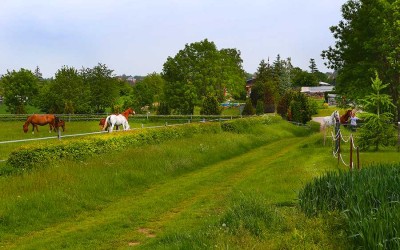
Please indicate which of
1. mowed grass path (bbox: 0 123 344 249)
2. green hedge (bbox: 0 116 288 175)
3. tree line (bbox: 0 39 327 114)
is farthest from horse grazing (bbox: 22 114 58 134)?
tree line (bbox: 0 39 327 114)

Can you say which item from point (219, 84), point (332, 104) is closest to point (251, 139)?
point (219, 84)

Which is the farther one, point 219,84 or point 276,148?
point 219,84

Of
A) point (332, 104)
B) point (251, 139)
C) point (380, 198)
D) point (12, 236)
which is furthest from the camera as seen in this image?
point (332, 104)

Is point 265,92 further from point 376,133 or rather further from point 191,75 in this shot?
point 376,133

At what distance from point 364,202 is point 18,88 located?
72191 mm

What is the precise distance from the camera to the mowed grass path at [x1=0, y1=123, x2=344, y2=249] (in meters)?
9.39

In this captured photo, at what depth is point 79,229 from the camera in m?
10.2

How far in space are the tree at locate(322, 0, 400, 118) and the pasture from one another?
53.9 feet

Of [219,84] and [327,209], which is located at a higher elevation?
[219,84]

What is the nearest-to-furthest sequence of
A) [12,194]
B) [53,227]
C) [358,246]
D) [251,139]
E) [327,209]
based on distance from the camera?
[358,246]
[327,209]
[53,227]
[12,194]
[251,139]

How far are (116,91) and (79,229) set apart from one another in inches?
2573

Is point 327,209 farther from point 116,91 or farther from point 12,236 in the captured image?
point 116,91

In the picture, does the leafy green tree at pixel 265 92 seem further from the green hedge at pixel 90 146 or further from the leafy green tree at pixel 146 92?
the green hedge at pixel 90 146

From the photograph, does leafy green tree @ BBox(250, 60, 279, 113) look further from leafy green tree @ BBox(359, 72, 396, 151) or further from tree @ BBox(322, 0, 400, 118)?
leafy green tree @ BBox(359, 72, 396, 151)
